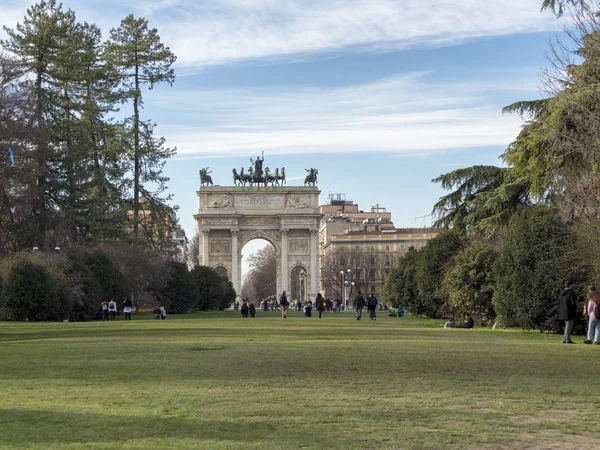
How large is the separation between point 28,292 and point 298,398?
1176 inches

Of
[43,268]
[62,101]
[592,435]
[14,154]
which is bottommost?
[592,435]

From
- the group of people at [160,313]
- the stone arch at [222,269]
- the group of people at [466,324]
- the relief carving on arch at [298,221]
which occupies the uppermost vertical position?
the relief carving on arch at [298,221]

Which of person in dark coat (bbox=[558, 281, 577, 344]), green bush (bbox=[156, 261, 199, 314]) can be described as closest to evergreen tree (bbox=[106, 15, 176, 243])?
green bush (bbox=[156, 261, 199, 314])

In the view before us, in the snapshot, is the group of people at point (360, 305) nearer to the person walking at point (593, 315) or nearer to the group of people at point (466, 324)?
the group of people at point (466, 324)

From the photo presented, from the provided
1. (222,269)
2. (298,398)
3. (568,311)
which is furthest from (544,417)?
(222,269)

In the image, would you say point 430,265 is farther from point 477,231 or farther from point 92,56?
point 92,56

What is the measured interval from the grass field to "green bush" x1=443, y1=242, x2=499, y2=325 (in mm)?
15008

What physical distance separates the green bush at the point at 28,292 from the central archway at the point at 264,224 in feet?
183

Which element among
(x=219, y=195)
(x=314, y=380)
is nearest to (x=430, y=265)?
(x=314, y=380)

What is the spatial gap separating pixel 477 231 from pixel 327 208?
133175 millimetres

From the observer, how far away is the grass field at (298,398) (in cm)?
795

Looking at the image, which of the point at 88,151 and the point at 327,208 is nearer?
the point at 88,151

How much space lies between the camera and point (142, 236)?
60156 mm

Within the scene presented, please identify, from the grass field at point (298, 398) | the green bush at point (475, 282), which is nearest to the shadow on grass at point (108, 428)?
the grass field at point (298, 398)
